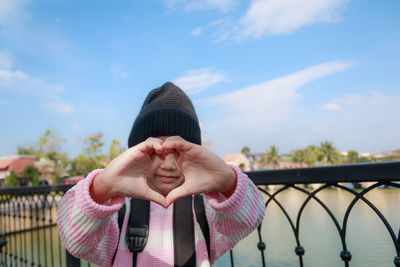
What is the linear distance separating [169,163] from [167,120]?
0.31 m

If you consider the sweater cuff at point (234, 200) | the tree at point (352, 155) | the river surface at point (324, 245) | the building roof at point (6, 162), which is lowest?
the river surface at point (324, 245)

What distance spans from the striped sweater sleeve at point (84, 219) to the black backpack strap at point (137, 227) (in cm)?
10

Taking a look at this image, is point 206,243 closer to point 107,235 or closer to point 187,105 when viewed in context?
point 107,235

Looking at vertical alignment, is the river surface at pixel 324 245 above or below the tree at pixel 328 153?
below

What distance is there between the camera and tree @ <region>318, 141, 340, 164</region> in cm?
6581

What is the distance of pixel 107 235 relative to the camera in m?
1.22

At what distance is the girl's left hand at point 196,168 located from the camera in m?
0.93

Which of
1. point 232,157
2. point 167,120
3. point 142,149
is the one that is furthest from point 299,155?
point 142,149

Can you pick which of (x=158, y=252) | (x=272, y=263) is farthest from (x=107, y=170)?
(x=272, y=263)

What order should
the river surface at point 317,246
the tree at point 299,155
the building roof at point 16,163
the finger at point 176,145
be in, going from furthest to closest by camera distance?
the tree at point 299,155, the building roof at point 16,163, the river surface at point 317,246, the finger at point 176,145

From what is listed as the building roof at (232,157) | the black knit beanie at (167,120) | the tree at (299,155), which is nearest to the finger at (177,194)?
the black knit beanie at (167,120)

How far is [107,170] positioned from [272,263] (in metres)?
16.4

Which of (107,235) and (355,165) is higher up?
(355,165)

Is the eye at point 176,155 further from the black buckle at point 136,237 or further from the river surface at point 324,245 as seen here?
the river surface at point 324,245
